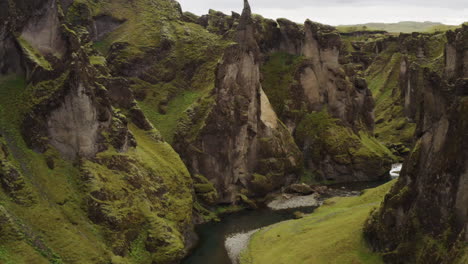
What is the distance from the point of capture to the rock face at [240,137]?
356 ft

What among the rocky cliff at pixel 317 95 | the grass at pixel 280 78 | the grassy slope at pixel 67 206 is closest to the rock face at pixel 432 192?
the grassy slope at pixel 67 206

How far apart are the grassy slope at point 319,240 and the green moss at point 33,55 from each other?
156 feet

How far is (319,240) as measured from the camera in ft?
229

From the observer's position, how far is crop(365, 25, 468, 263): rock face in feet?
164

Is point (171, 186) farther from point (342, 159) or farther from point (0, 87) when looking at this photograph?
point (342, 159)

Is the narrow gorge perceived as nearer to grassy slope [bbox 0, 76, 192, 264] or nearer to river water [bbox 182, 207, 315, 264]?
grassy slope [bbox 0, 76, 192, 264]

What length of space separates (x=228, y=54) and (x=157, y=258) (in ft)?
201

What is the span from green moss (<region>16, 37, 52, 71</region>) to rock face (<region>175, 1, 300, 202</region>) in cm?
4035

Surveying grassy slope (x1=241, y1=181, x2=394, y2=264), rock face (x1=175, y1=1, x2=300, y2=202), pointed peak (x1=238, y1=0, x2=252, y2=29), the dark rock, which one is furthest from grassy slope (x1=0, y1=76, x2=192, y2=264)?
pointed peak (x1=238, y1=0, x2=252, y2=29)

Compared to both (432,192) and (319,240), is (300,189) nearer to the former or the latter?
(319,240)

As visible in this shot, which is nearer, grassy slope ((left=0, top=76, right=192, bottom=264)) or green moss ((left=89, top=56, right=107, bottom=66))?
grassy slope ((left=0, top=76, right=192, bottom=264))

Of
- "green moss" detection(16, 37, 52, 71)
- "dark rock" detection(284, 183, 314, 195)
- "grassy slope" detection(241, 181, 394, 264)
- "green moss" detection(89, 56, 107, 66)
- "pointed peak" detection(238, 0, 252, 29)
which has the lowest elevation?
"dark rock" detection(284, 183, 314, 195)

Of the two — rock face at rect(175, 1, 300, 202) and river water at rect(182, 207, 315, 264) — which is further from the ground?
rock face at rect(175, 1, 300, 202)

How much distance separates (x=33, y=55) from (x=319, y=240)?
58.1 m
